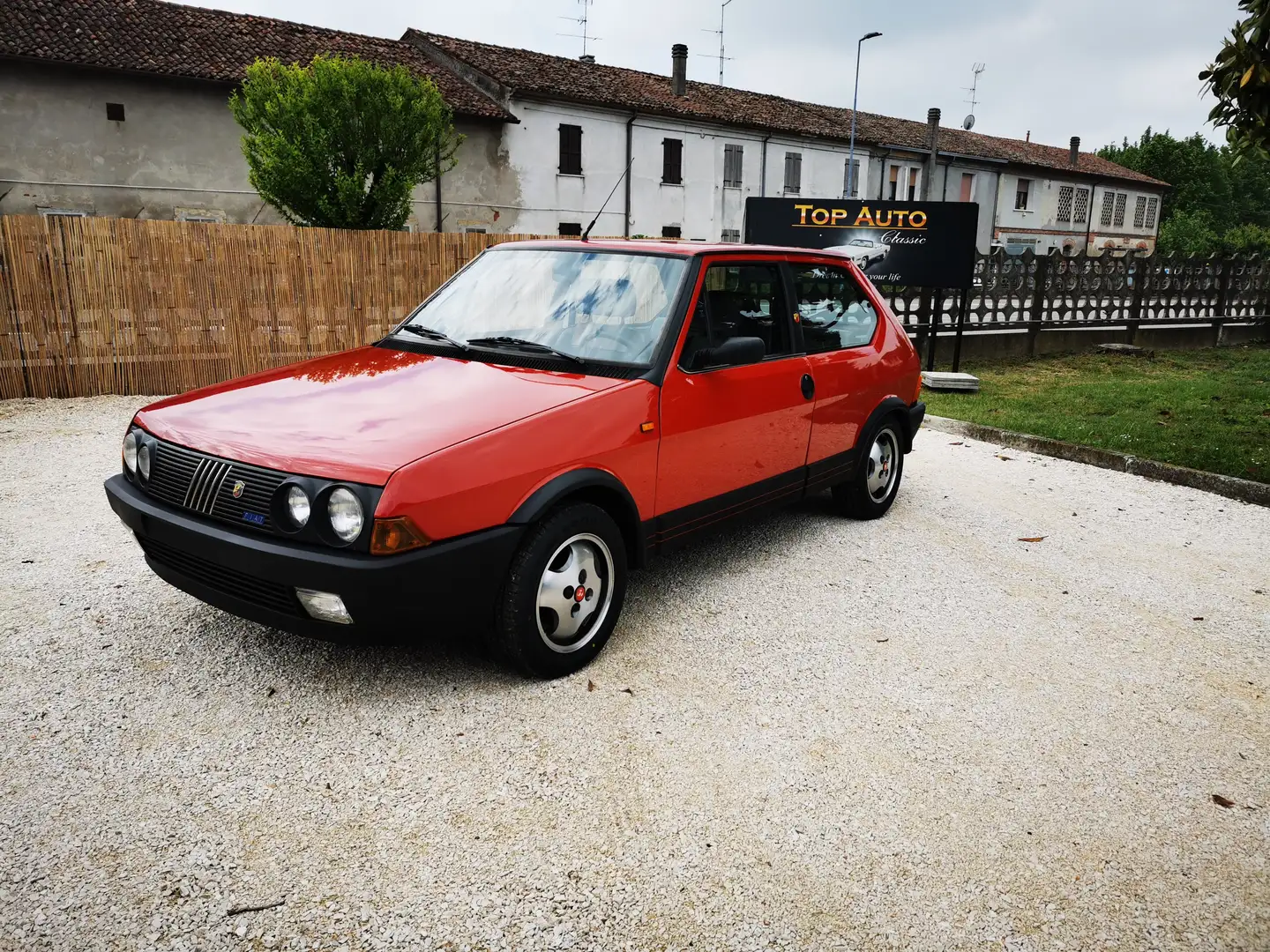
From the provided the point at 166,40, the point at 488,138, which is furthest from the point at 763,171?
the point at 166,40

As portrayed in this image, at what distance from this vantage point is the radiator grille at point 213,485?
2.98 metres

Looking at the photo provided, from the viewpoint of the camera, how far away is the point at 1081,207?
2153 inches

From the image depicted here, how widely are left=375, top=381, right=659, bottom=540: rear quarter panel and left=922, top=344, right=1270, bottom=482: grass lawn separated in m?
5.79

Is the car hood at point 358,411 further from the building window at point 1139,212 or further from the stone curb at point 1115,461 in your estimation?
the building window at point 1139,212

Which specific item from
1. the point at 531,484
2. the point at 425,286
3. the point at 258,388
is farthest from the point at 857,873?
the point at 425,286

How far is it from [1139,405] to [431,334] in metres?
9.18

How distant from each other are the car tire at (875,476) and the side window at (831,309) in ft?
2.11

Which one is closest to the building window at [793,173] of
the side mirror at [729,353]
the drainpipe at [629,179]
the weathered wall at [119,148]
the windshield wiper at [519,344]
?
the drainpipe at [629,179]

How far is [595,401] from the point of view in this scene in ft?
11.5

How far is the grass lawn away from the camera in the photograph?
789 cm

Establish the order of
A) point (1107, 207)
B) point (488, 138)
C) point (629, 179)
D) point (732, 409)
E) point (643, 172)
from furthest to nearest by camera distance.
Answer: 1. point (1107, 207)
2. point (643, 172)
3. point (629, 179)
4. point (488, 138)
5. point (732, 409)

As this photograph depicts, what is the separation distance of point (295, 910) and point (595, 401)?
204 centimetres

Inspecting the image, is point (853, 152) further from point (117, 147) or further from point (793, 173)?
point (117, 147)

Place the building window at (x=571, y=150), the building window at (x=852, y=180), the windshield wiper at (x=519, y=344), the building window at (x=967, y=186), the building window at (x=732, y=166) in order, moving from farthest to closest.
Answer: the building window at (x=967, y=186)
the building window at (x=852, y=180)
the building window at (x=732, y=166)
the building window at (x=571, y=150)
the windshield wiper at (x=519, y=344)
